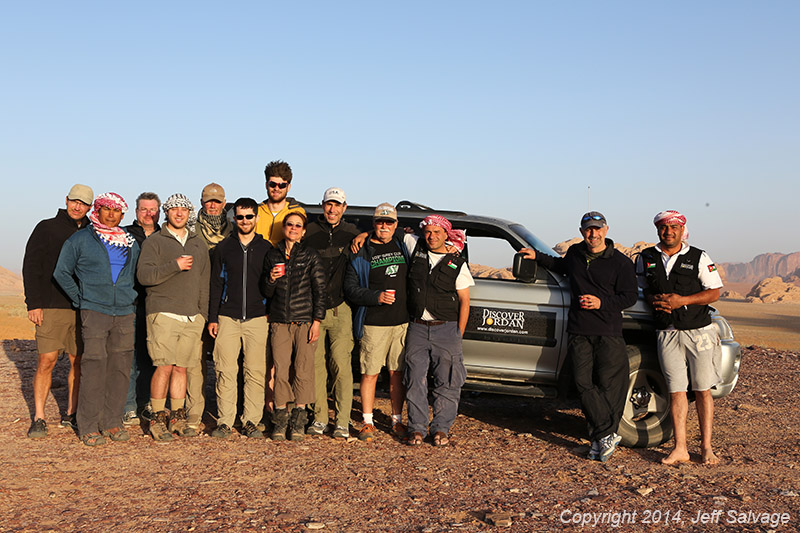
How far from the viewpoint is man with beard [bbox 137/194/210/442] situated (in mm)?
5578

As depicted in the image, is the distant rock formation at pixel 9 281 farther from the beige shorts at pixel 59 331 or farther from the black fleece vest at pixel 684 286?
the black fleece vest at pixel 684 286

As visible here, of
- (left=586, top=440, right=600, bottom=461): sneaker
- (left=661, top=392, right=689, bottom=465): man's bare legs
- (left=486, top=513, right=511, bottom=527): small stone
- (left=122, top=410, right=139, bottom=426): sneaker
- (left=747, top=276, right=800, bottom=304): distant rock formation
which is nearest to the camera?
(left=486, top=513, right=511, bottom=527): small stone

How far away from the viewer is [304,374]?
18.7ft

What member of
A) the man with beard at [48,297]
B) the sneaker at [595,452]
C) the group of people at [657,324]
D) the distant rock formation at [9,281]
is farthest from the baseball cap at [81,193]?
the distant rock formation at [9,281]

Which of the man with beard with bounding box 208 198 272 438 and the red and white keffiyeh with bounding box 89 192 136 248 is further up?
the red and white keffiyeh with bounding box 89 192 136 248

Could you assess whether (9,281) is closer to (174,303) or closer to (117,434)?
(117,434)

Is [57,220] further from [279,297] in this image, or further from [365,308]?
[365,308]

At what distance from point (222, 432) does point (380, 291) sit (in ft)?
5.85

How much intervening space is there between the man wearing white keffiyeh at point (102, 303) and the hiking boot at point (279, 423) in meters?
1.20

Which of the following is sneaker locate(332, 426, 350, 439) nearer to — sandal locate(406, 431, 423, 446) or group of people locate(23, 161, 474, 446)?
group of people locate(23, 161, 474, 446)

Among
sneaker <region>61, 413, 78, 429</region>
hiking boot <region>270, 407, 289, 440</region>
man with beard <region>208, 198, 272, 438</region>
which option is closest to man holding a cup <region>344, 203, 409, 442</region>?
hiking boot <region>270, 407, 289, 440</region>

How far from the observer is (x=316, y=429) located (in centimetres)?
589

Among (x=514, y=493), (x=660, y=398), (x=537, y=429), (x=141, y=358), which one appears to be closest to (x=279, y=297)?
(x=141, y=358)

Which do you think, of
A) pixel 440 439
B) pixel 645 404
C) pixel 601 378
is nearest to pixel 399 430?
pixel 440 439
